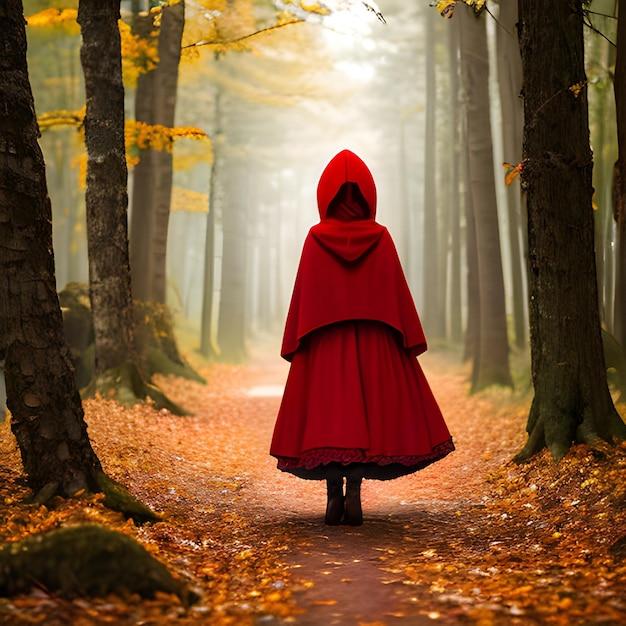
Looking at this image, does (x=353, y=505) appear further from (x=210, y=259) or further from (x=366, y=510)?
(x=210, y=259)

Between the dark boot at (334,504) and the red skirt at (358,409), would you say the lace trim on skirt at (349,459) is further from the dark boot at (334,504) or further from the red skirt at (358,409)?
the dark boot at (334,504)

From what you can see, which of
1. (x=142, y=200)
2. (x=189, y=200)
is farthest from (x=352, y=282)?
(x=189, y=200)

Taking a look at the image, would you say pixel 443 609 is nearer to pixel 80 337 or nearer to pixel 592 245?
pixel 592 245

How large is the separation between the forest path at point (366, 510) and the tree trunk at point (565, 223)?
130 centimetres

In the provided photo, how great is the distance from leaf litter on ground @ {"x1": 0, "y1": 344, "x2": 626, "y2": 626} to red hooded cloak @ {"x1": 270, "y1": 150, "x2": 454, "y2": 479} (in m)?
0.65

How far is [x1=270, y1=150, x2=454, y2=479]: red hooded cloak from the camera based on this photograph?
Answer: 215 inches

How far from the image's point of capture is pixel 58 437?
15.8ft

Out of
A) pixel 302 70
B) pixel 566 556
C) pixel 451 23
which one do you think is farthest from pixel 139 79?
pixel 566 556

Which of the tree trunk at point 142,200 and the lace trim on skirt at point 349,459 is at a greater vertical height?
the tree trunk at point 142,200

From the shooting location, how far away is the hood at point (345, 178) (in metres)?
5.56

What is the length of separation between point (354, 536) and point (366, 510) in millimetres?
1188

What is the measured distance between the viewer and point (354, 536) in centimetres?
525

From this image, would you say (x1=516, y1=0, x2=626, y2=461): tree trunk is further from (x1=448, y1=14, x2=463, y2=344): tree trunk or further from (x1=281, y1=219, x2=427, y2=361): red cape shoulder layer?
(x1=448, y1=14, x2=463, y2=344): tree trunk

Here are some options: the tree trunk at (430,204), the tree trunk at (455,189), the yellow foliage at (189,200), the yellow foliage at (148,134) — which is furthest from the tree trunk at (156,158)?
the tree trunk at (430,204)
